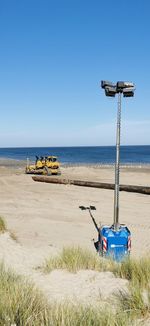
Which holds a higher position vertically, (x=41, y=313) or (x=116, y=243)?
(x=41, y=313)

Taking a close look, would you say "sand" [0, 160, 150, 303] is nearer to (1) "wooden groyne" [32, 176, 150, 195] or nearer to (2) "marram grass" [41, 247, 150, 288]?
(2) "marram grass" [41, 247, 150, 288]

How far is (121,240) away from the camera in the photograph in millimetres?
8438

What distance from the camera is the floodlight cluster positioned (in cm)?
838

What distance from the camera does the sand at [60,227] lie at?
6285 millimetres

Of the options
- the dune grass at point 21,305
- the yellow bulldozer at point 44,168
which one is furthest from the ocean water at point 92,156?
the dune grass at point 21,305

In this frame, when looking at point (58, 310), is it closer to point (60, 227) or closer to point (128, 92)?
point (128, 92)

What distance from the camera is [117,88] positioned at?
8469mm

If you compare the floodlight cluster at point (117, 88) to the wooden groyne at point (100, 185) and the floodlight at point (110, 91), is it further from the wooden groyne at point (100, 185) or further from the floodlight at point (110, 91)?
the wooden groyne at point (100, 185)

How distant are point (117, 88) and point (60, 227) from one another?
5.18 metres

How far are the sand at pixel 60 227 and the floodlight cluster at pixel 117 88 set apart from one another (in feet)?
10.5

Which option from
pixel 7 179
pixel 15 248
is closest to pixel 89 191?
pixel 7 179

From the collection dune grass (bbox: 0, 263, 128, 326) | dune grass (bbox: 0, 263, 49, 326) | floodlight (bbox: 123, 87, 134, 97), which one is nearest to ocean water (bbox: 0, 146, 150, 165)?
floodlight (bbox: 123, 87, 134, 97)

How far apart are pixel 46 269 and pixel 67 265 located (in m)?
0.36

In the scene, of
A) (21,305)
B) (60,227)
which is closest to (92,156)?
(60,227)
